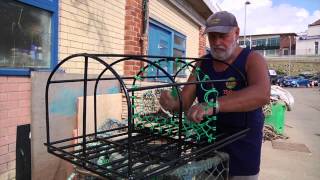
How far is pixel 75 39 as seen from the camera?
183 inches

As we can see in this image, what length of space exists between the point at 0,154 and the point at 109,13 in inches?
113

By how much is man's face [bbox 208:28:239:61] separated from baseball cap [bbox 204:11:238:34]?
5 centimetres

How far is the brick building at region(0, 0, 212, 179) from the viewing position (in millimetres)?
3488

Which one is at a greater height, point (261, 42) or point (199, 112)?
point (261, 42)

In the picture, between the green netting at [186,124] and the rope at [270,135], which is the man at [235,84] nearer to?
the green netting at [186,124]

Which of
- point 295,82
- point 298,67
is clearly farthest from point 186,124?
point 298,67

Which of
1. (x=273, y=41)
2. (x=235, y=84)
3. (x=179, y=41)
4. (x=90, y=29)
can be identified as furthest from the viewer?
(x=273, y=41)

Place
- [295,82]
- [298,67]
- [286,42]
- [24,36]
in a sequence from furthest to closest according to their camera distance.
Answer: [286,42] < [298,67] < [295,82] < [24,36]

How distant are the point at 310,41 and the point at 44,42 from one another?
257 ft

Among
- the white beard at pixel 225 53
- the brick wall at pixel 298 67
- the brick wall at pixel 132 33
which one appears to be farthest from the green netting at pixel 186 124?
the brick wall at pixel 298 67

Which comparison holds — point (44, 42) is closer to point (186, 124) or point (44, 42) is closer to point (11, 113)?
point (11, 113)

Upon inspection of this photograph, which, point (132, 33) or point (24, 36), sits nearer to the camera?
point (24, 36)

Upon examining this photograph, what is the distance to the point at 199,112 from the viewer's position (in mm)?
1952

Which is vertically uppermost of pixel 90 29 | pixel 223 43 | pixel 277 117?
pixel 90 29
